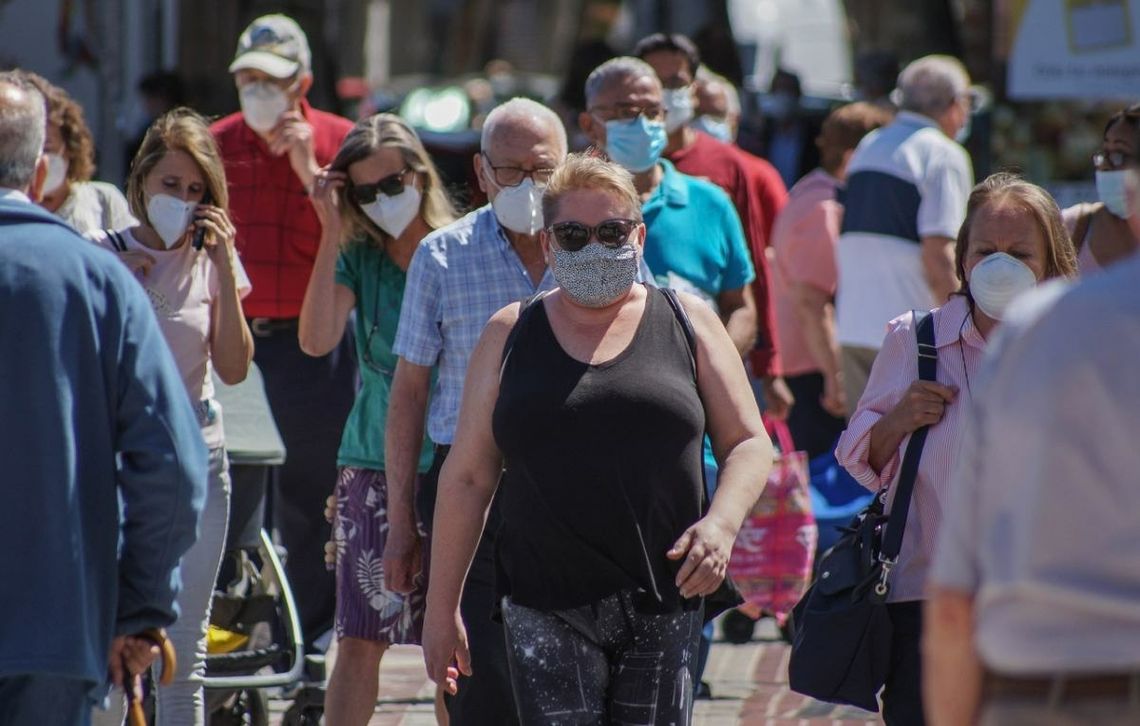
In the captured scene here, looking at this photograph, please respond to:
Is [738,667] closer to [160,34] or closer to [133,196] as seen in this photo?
[133,196]

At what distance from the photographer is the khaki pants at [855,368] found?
8750 millimetres

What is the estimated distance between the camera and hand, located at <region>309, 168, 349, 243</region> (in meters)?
5.86

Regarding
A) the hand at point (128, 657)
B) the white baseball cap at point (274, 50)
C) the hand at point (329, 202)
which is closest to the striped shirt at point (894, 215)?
the white baseball cap at point (274, 50)

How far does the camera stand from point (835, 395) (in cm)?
903

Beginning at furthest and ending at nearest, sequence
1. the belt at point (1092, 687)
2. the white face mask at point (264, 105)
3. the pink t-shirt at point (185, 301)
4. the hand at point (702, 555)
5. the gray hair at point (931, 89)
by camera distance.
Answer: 1. the gray hair at point (931, 89)
2. the white face mask at point (264, 105)
3. the pink t-shirt at point (185, 301)
4. the hand at point (702, 555)
5. the belt at point (1092, 687)

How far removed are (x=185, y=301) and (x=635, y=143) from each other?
1.58 metres

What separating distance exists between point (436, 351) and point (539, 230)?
0.42 m

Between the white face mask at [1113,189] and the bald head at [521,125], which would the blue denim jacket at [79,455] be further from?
the white face mask at [1113,189]

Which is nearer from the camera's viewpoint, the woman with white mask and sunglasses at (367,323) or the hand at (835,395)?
the woman with white mask and sunglasses at (367,323)

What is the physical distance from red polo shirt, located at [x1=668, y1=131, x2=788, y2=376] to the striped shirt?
0.53 m

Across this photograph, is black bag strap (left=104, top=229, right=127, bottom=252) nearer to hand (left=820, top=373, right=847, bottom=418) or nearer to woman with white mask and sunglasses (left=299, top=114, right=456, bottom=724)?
woman with white mask and sunglasses (left=299, top=114, right=456, bottom=724)

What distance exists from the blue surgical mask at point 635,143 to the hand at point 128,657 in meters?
2.82

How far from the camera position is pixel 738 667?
317 inches

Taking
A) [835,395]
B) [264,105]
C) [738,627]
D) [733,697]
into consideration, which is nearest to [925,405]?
[733,697]
